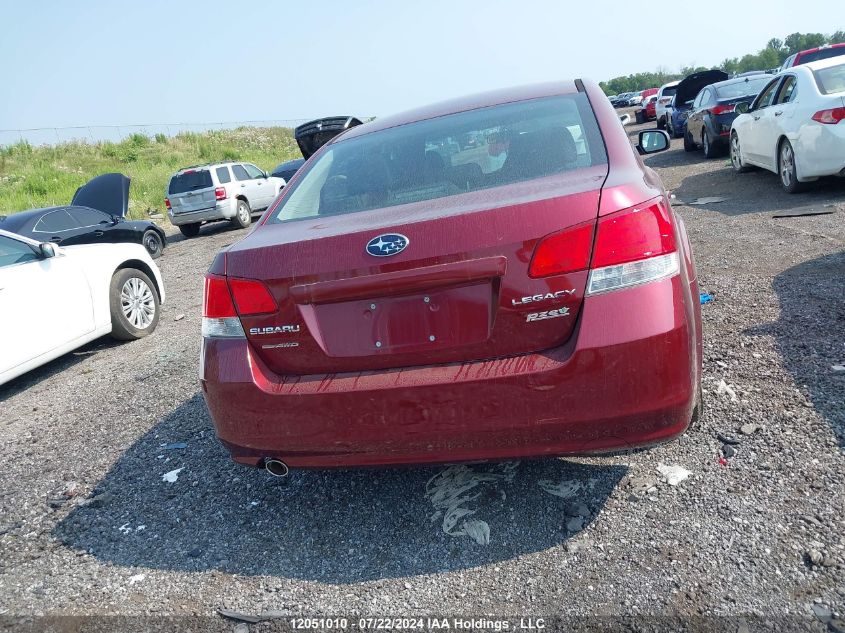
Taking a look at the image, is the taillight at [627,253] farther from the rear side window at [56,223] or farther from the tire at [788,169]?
the rear side window at [56,223]

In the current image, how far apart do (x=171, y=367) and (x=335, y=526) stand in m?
3.21

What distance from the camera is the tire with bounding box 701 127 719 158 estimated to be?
14.4 m

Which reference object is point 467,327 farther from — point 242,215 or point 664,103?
point 664,103

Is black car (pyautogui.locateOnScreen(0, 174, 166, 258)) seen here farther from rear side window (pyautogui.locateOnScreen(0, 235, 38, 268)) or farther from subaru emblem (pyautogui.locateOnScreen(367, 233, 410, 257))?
subaru emblem (pyautogui.locateOnScreen(367, 233, 410, 257))

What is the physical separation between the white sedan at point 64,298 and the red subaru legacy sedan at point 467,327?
11.7 feet

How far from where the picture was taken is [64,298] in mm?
6051

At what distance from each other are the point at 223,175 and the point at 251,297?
1629 centimetres

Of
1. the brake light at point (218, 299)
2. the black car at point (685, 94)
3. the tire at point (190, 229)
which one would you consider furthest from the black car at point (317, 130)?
the brake light at point (218, 299)

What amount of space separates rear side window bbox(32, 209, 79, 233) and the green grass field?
39.8ft

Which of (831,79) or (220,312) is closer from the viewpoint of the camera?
(220,312)

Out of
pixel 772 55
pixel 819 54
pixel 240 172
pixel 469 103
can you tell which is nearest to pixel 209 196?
Result: pixel 240 172

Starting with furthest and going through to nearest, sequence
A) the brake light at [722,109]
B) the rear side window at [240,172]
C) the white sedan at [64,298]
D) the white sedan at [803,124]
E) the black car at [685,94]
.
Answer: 1. the black car at [685,94]
2. the rear side window at [240,172]
3. the brake light at [722,109]
4. the white sedan at [803,124]
5. the white sedan at [64,298]

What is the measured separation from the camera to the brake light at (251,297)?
2.60m

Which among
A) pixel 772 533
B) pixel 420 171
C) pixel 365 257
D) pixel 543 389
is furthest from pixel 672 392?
pixel 420 171
